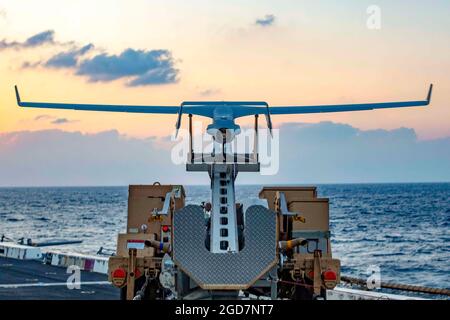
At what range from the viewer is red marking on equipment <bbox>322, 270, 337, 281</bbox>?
42.2 ft

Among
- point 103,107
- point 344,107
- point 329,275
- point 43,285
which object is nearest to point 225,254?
point 329,275

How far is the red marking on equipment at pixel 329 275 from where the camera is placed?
1286 cm

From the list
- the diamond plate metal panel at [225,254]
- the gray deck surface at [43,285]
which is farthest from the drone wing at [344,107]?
the diamond plate metal panel at [225,254]

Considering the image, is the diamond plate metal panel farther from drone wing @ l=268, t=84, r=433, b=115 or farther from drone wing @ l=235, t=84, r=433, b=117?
drone wing @ l=268, t=84, r=433, b=115

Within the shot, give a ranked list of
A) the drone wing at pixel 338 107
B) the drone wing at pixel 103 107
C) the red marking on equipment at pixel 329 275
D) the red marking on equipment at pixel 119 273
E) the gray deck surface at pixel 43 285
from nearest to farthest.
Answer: the red marking on equipment at pixel 329 275 < the red marking on equipment at pixel 119 273 < the gray deck surface at pixel 43 285 < the drone wing at pixel 103 107 < the drone wing at pixel 338 107

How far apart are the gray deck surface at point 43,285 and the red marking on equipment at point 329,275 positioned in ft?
28.2

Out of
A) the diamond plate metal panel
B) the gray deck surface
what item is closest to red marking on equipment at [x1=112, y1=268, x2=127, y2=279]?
the diamond plate metal panel

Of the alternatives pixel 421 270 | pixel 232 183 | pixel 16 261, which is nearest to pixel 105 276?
pixel 16 261

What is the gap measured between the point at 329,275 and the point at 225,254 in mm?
2512

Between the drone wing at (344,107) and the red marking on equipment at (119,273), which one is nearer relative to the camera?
the red marking on equipment at (119,273)

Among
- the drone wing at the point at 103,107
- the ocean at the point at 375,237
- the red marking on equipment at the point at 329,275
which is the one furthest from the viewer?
the ocean at the point at 375,237

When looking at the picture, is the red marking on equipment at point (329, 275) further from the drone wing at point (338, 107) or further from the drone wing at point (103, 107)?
the drone wing at point (103, 107)

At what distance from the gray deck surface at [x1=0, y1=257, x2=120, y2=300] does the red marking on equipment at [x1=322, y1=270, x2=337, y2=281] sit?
8.59 metres
